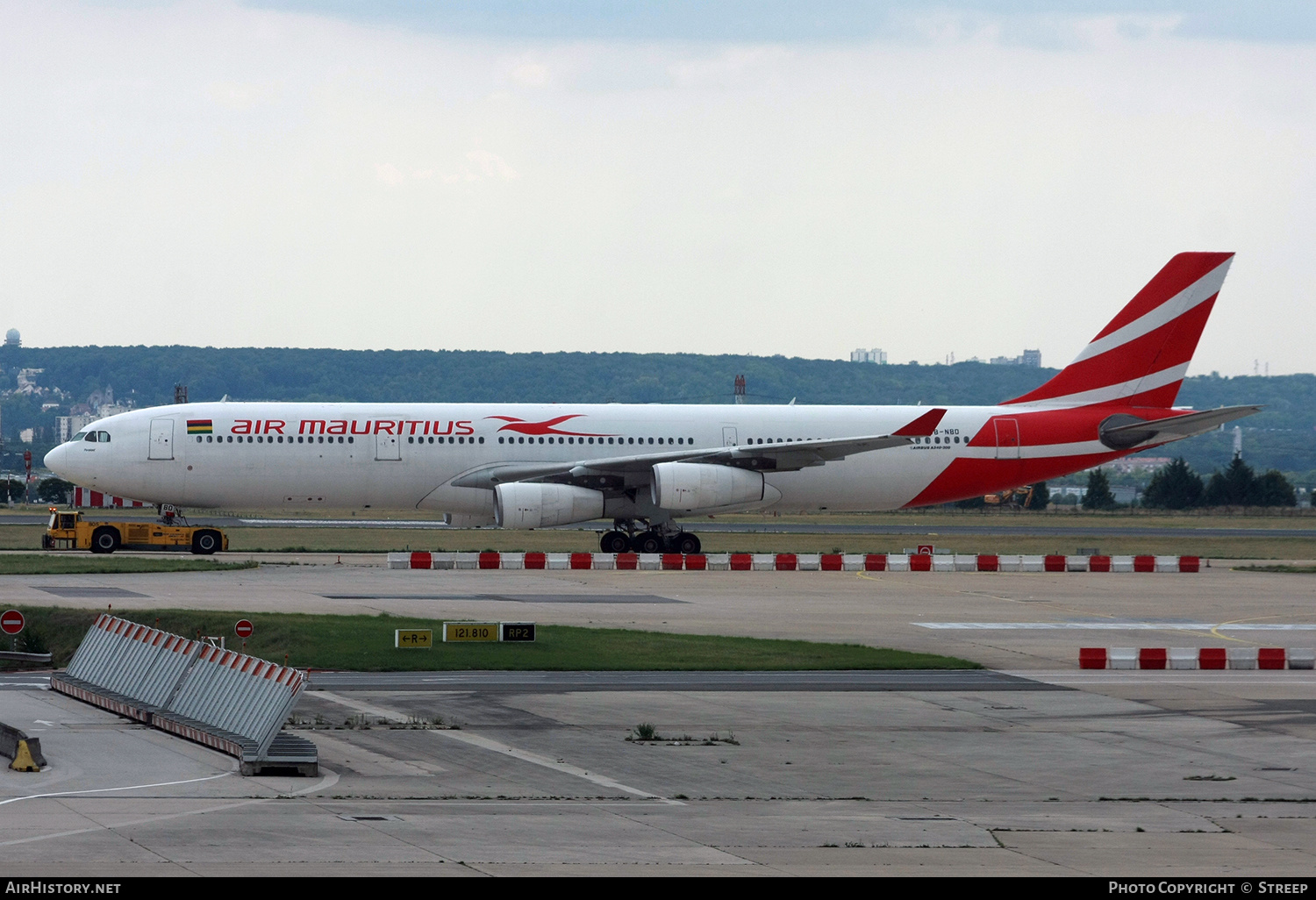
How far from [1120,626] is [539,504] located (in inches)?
766

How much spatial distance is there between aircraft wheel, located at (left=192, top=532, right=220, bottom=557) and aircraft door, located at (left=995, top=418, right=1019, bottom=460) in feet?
86.7

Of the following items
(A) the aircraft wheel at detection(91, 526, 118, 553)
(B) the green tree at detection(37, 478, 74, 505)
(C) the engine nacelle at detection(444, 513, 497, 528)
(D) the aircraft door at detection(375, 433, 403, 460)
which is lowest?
(A) the aircraft wheel at detection(91, 526, 118, 553)

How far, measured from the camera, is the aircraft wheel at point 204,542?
5166 centimetres

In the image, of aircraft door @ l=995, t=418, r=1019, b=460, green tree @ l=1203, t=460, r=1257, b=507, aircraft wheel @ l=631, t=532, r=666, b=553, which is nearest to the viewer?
aircraft wheel @ l=631, t=532, r=666, b=553

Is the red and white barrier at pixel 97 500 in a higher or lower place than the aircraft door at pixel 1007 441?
lower

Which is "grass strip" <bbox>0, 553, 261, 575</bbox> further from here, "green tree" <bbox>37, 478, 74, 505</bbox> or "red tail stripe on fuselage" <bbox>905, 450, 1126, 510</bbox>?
"green tree" <bbox>37, 478, 74, 505</bbox>

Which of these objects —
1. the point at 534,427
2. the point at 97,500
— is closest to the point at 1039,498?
the point at 534,427

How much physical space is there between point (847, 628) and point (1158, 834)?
61.5 feet

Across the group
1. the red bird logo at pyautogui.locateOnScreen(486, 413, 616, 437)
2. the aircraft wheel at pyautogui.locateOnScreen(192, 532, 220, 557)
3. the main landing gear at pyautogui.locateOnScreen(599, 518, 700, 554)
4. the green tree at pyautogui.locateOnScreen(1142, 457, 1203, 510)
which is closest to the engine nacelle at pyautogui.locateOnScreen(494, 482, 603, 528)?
the red bird logo at pyautogui.locateOnScreen(486, 413, 616, 437)

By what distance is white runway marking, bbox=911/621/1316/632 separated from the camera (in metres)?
35.2

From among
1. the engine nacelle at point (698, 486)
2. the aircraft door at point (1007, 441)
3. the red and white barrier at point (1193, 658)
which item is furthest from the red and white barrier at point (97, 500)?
the red and white barrier at point (1193, 658)

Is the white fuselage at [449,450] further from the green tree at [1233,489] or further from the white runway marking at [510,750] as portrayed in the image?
the green tree at [1233,489]

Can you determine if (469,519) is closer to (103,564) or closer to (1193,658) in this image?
(103,564)

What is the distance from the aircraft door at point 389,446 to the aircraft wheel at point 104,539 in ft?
29.6
